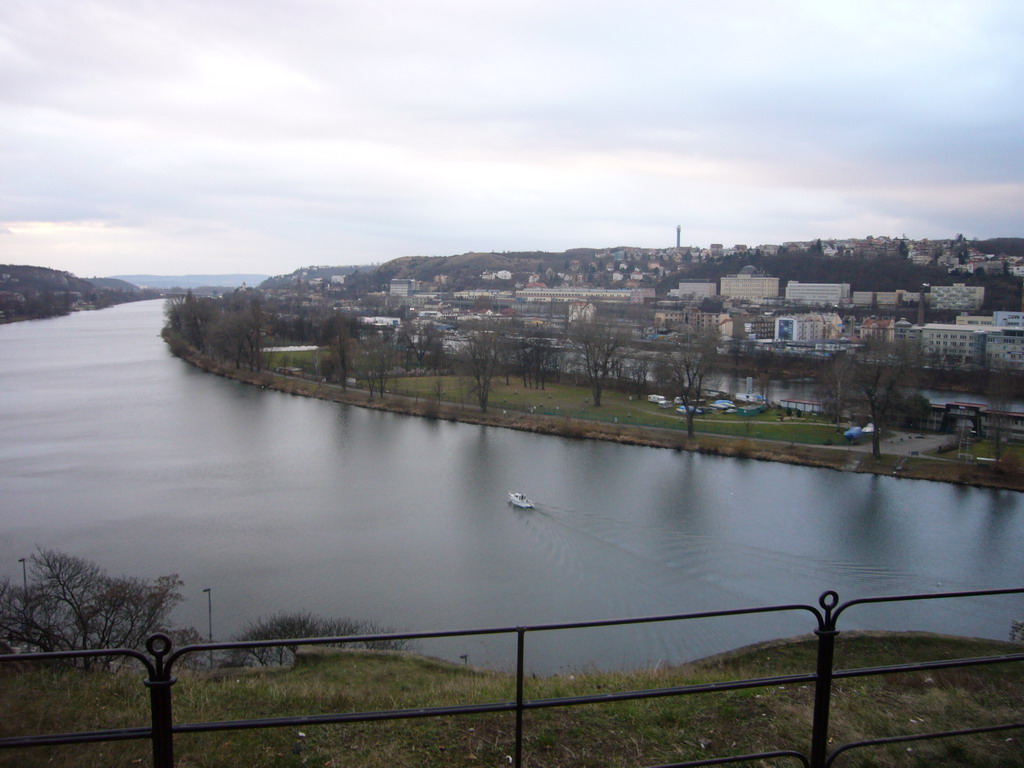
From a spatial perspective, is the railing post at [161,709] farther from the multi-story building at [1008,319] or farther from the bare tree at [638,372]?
the multi-story building at [1008,319]

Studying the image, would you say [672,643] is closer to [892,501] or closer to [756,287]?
[892,501]

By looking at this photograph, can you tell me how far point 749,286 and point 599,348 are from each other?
2326 centimetres

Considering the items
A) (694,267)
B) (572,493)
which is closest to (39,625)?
(572,493)

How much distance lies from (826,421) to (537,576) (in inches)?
302

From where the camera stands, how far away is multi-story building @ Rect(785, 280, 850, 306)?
3014 centimetres

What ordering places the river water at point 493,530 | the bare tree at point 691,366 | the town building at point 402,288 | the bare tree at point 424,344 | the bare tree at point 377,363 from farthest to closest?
the town building at point 402,288 < the bare tree at point 424,344 < the bare tree at point 377,363 < the bare tree at point 691,366 < the river water at point 493,530

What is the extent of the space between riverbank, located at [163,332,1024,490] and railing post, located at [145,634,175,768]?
346 inches

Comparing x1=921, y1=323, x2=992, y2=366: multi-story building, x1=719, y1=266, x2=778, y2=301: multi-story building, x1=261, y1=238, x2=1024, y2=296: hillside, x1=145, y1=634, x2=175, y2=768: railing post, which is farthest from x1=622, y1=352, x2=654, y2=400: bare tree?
x1=719, y1=266, x2=778, y2=301: multi-story building

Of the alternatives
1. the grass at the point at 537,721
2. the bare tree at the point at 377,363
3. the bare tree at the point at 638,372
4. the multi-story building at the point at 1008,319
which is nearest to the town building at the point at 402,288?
the bare tree at the point at 377,363

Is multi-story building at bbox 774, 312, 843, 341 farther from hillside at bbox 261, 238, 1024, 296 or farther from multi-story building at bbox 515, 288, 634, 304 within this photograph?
multi-story building at bbox 515, 288, 634, 304

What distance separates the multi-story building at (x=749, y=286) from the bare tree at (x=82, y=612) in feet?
106

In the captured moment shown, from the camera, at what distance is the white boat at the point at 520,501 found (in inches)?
259

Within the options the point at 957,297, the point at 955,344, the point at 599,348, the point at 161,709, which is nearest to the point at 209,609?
the point at 161,709

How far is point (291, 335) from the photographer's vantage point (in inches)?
861
